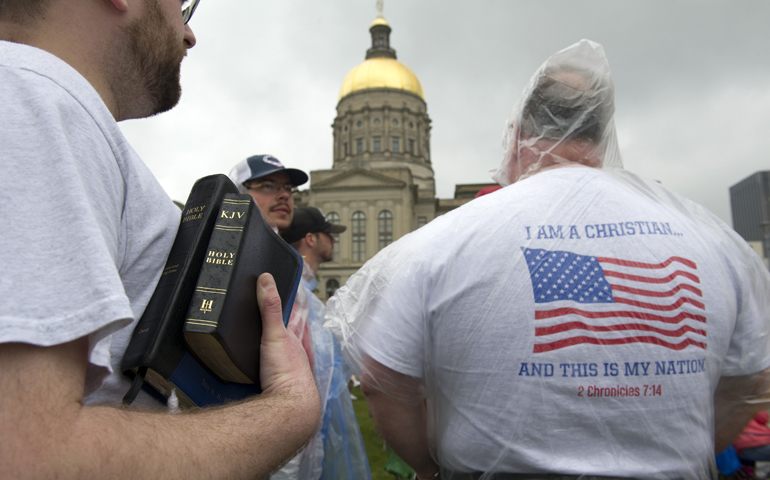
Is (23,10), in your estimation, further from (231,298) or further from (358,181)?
(358,181)

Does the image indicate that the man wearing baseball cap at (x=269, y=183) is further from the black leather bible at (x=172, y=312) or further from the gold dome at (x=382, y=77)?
the gold dome at (x=382, y=77)

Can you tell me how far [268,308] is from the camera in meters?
0.99

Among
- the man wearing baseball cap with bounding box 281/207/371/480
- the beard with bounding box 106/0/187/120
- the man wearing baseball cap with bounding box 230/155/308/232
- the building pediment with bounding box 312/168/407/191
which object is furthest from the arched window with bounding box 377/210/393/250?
the beard with bounding box 106/0/187/120

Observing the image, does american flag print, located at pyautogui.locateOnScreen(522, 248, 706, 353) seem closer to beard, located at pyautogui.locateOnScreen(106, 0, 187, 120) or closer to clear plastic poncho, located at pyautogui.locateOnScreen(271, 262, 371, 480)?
beard, located at pyautogui.locateOnScreen(106, 0, 187, 120)

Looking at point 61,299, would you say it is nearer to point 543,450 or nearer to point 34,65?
point 34,65

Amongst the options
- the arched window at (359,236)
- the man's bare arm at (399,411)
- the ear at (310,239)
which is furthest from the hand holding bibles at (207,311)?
the arched window at (359,236)

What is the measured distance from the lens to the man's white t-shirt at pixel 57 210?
572 mm

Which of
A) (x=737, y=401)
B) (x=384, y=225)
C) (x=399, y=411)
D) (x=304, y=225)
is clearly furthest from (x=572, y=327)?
(x=384, y=225)

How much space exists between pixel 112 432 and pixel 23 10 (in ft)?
2.42

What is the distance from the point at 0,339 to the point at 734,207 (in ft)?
207

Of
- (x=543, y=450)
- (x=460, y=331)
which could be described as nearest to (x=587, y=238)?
(x=460, y=331)

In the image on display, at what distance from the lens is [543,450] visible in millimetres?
1332

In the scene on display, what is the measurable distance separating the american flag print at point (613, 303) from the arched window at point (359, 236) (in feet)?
118

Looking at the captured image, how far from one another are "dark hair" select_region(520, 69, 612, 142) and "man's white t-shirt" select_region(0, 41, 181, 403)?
152cm
